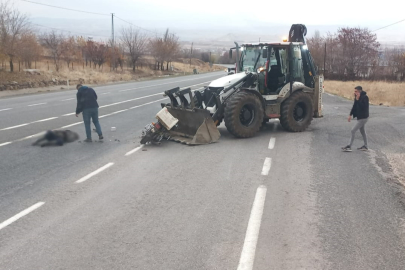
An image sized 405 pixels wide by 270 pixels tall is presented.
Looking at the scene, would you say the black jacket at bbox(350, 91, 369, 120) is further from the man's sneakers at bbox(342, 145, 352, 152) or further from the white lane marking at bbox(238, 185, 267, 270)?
the white lane marking at bbox(238, 185, 267, 270)

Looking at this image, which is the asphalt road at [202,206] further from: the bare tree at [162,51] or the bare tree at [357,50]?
the bare tree at [162,51]

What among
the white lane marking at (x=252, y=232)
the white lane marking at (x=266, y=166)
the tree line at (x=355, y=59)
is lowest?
the white lane marking at (x=252, y=232)

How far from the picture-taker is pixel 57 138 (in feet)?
43.2

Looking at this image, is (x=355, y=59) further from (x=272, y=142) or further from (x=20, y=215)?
(x=20, y=215)

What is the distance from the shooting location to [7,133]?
46.1 ft

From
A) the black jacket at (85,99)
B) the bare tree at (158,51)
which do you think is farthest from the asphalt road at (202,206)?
the bare tree at (158,51)

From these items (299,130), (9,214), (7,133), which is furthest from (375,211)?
(7,133)

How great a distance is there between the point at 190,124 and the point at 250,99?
74.5 inches

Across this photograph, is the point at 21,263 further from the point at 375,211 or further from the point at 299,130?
the point at 299,130

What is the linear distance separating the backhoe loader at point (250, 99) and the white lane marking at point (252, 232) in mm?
4739

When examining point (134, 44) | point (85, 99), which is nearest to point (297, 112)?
point (85, 99)

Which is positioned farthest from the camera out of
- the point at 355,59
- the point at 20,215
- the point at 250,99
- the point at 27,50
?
the point at 355,59

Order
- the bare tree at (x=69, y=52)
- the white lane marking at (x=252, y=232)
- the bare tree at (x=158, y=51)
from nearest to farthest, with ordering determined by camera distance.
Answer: the white lane marking at (x=252, y=232)
the bare tree at (x=69, y=52)
the bare tree at (x=158, y=51)

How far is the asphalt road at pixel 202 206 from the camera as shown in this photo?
5.45m
